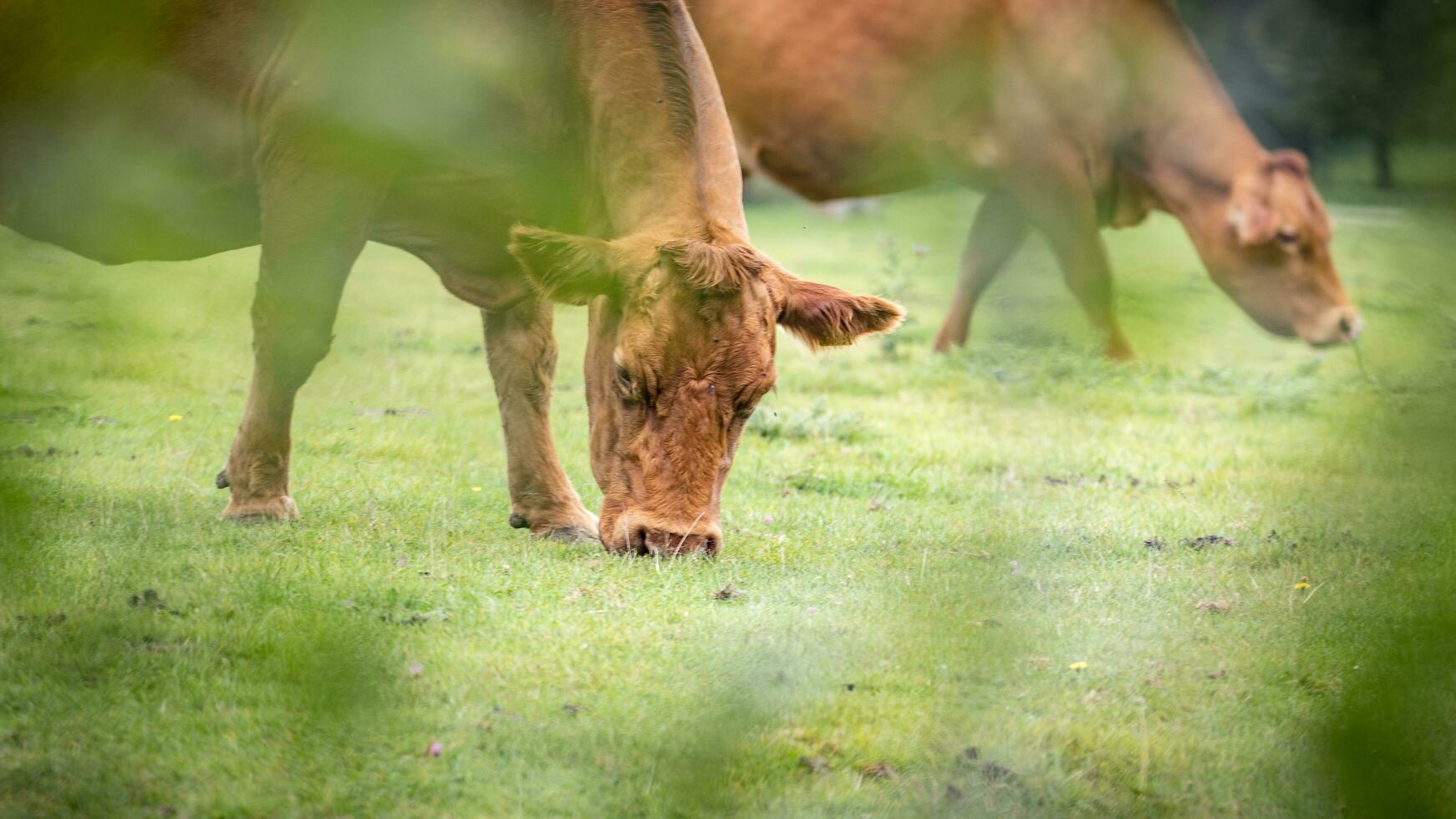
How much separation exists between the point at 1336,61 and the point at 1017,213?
6.27 m

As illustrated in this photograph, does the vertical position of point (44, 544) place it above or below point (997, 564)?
below

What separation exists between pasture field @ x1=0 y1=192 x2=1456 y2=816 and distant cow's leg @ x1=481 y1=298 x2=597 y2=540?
24 centimetres

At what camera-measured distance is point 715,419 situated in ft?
14.3

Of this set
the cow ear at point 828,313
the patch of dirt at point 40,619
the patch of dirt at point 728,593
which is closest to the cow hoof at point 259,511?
the patch of dirt at point 40,619

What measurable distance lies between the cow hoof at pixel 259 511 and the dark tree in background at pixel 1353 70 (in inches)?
137

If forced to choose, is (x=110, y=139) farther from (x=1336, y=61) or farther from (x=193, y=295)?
(x=1336, y=61)

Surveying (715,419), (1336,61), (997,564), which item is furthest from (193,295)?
(715,419)

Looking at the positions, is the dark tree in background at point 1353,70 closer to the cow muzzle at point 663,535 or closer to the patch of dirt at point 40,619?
the cow muzzle at point 663,535

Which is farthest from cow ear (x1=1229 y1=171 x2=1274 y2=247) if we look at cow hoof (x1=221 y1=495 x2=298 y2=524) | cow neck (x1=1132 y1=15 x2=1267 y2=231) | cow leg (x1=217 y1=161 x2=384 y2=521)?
cow hoof (x1=221 y1=495 x2=298 y2=524)

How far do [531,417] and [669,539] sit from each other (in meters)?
1.37

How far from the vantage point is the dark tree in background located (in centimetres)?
106

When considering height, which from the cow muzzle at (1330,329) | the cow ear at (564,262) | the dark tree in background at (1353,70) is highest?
the dark tree in background at (1353,70)

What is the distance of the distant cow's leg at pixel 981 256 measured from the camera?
7032mm

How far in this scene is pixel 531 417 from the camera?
5.54 metres
